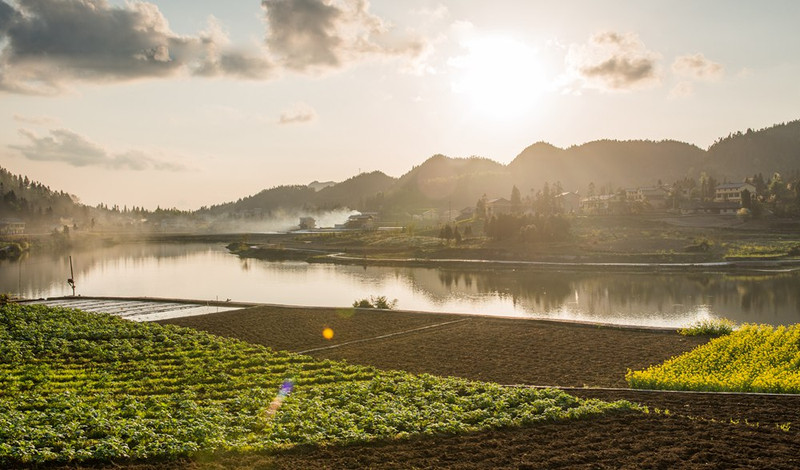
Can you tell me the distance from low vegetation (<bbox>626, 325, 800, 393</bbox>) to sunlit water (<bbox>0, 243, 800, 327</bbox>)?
9127mm

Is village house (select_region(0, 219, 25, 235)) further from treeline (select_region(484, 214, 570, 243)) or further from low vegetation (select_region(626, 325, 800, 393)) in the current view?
low vegetation (select_region(626, 325, 800, 393))

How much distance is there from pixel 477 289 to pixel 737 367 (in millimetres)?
30695

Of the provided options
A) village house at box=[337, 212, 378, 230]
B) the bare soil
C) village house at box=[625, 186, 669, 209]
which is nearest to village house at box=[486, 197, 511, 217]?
village house at box=[625, 186, 669, 209]

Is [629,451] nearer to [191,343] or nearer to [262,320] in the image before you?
[191,343]

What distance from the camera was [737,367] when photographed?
1812cm

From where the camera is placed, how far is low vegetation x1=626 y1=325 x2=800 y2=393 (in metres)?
15.8

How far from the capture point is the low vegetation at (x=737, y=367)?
15.8 metres

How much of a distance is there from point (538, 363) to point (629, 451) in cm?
829

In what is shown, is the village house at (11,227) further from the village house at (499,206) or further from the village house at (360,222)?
the village house at (499,206)

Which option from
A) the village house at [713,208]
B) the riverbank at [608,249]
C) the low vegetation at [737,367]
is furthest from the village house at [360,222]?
the low vegetation at [737,367]

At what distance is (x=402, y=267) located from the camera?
71.3 meters

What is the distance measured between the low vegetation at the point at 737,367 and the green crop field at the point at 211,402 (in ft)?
11.5

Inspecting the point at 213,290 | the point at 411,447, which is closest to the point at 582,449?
the point at 411,447

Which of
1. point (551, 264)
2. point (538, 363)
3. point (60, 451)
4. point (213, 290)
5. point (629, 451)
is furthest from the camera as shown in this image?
point (551, 264)
